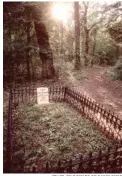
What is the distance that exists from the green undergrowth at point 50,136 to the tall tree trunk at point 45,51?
19.7 feet

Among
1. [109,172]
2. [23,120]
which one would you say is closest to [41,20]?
[23,120]

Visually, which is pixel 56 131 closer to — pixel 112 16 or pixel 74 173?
pixel 74 173

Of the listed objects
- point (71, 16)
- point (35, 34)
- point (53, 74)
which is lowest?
point (53, 74)

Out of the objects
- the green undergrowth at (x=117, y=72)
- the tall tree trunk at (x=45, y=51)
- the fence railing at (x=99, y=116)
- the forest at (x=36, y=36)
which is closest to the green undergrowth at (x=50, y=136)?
the fence railing at (x=99, y=116)

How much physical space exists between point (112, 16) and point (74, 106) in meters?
5.90

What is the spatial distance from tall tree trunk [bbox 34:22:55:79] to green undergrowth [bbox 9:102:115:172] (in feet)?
19.7

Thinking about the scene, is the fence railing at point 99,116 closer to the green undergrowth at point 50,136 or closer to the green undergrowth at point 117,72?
the green undergrowth at point 50,136

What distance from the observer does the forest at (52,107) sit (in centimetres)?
580

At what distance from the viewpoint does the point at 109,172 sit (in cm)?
530

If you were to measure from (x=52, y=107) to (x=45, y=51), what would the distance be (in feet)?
19.0

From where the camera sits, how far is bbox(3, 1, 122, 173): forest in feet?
19.0

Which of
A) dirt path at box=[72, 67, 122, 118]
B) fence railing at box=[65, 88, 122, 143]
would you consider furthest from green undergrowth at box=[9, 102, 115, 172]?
dirt path at box=[72, 67, 122, 118]

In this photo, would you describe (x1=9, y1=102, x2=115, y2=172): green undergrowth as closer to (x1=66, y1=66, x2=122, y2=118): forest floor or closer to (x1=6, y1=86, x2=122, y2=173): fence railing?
(x1=6, y1=86, x2=122, y2=173): fence railing

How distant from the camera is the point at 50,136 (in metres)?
7.18
